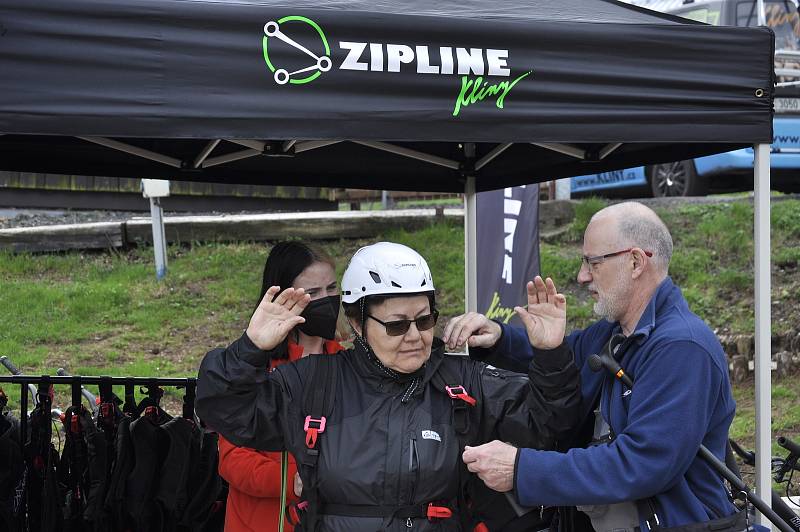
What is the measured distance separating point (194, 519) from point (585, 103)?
2434mm

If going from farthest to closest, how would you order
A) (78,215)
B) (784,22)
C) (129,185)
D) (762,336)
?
(129,185), (78,215), (784,22), (762,336)

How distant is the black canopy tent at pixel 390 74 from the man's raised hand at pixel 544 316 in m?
0.48

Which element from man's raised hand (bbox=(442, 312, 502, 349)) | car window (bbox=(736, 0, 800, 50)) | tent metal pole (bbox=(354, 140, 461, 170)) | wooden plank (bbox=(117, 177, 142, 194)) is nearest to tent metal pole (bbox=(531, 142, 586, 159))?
tent metal pole (bbox=(354, 140, 461, 170))

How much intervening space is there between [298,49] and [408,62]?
13.1 inches

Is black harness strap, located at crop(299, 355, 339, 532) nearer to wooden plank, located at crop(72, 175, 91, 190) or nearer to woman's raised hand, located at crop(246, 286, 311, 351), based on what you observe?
woman's raised hand, located at crop(246, 286, 311, 351)

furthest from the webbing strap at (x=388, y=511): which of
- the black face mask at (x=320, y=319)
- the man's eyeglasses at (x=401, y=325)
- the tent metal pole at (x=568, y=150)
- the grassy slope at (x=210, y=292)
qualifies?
the grassy slope at (x=210, y=292)

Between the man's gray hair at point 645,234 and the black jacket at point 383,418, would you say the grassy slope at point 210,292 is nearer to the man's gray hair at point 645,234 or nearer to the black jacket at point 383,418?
the man's gray hair at point 645,234

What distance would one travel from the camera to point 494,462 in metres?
2.55

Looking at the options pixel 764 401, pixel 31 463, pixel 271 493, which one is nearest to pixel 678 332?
pixel 764 401

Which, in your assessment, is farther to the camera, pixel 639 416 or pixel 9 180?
pixel 9 180

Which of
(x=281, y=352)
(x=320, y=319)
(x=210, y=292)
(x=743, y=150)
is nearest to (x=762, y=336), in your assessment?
(x=320, y=319)

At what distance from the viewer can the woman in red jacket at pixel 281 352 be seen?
9.92 ft

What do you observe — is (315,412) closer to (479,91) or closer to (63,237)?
(479,91)

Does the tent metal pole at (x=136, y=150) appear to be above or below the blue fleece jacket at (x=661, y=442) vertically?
above
